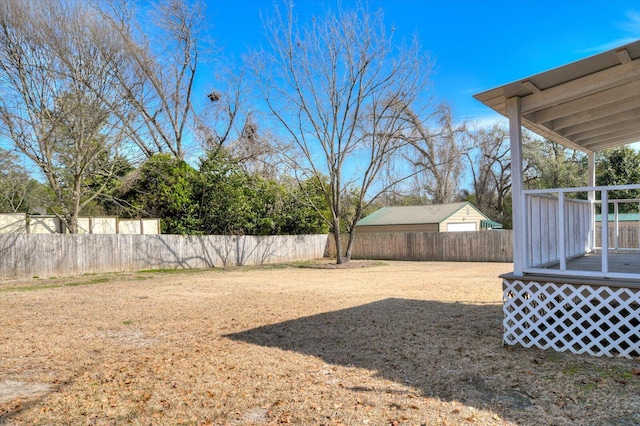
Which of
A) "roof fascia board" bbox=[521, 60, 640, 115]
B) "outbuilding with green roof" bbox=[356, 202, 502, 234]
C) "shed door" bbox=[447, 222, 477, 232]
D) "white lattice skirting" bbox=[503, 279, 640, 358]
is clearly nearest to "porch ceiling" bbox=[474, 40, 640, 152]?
"roof fascia board" bbox=[521, 60, 640, 115]

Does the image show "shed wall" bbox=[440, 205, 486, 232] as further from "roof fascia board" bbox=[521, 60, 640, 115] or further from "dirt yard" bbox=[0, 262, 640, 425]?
"roof fascia board" bbox=[521, 60, 640, 115]

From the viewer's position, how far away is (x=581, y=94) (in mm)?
4703

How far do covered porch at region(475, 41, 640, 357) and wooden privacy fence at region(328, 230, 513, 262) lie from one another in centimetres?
1477

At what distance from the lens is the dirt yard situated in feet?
10.4

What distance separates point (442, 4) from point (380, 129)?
551 centimetres

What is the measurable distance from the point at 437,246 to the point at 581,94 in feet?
58.2

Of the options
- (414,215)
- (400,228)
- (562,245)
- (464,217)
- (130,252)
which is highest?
(414,215)

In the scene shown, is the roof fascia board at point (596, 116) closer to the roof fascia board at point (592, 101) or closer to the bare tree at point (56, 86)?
the roof fascia board at point (592, 101)

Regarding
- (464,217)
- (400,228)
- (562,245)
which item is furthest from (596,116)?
(464,217)

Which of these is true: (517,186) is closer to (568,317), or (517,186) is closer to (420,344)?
(568,317)

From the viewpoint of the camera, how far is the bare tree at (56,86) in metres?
14.2

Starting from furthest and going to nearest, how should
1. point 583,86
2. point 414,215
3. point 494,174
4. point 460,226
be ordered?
point 494,174 < point 414,215 < point 460,226 < point 583,86

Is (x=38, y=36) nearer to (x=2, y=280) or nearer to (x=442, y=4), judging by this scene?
(x=2, y=280)

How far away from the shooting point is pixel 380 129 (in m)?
18.8
